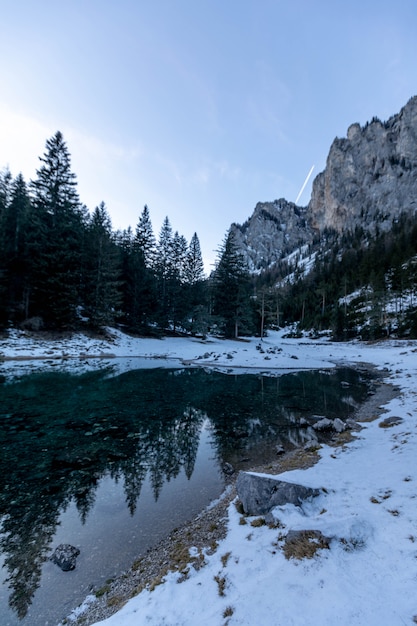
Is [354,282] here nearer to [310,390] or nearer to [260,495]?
[310,390]

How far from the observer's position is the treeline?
3228cm

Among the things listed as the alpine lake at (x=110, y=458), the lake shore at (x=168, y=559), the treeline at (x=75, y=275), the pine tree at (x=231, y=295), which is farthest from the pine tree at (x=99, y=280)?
the lake shore at (x=168, y=559)

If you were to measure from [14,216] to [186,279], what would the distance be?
1205 inches

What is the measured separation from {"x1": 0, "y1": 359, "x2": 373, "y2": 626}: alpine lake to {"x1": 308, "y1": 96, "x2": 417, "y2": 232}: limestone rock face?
16525cm

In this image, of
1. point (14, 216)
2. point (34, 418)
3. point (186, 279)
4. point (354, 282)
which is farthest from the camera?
point (354, 282)

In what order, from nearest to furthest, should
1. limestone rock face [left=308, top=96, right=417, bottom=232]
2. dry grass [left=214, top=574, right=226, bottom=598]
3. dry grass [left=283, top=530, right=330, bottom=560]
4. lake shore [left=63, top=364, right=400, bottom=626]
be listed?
dry grass [left=214, top=574, right=226, bottom=598] < lake shore [left=63, top=364, right=400, bottom=626] < dry grass [left=283, top=530, right=330, bottom=560] < limestone rock face [left=308, top=96, right=417, bottom=232]

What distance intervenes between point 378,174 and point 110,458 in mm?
217429

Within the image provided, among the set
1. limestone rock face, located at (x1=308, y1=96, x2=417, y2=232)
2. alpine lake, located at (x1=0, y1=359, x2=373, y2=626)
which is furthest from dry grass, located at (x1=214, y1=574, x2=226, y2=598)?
limestone rock face, located at (x1=308, y1=96, x2=417, y2=232)

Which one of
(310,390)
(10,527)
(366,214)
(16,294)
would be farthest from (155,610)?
(366,214)

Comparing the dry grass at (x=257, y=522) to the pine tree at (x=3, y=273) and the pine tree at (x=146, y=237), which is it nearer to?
the pine tree at (x=3, y=273)

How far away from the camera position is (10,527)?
557 centimetres

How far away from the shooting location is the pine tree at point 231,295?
164 feet

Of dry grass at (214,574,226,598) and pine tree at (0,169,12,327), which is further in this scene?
pine tree at (0,169,12,327)

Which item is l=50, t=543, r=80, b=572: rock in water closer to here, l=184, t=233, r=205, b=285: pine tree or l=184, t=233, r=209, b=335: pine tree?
l=184, t=233, r=209, b=335: pine tree
